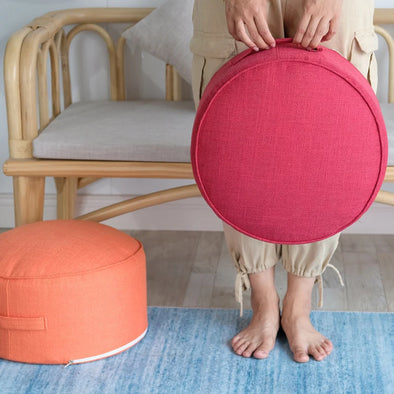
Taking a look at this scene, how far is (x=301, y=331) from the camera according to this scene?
1770 millimetres

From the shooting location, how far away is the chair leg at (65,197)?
251 centimetres

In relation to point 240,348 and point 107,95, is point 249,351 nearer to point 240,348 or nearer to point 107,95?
point 240,348

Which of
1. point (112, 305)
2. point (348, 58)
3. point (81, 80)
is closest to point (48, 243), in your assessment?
point (112, 305)

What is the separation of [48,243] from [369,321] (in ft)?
2.82

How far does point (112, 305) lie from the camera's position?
1.71m

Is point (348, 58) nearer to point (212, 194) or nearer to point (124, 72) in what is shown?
point (212, 194)

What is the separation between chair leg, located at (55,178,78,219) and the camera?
8.24 feet

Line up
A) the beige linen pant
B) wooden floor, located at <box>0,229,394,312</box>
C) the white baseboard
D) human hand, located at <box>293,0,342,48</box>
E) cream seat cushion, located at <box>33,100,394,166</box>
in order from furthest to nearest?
the white baseboard, wooden floor, located at <box>0,229,394,312</box>, cream seat cushion, located at <box>33,100,394,166</box>, the beige linen pant, human hand, located at <box>293,0,342,48</box>

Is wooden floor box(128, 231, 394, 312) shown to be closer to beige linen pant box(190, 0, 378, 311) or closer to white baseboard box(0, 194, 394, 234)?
white baseboard box(0, 194, 394, 234)

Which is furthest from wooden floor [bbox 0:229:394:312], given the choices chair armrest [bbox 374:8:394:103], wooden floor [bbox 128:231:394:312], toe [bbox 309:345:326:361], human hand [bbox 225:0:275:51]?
human hand [bbox 225:0:275:51]

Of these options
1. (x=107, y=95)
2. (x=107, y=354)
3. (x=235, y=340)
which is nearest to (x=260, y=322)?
(x=235, y=340)

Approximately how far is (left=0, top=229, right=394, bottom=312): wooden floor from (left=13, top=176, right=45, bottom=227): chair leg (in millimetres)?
413

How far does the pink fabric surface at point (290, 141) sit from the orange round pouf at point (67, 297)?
36 centimetres

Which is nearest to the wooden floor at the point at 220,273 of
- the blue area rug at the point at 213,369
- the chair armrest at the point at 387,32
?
the blue area rug at the point at 213,369
